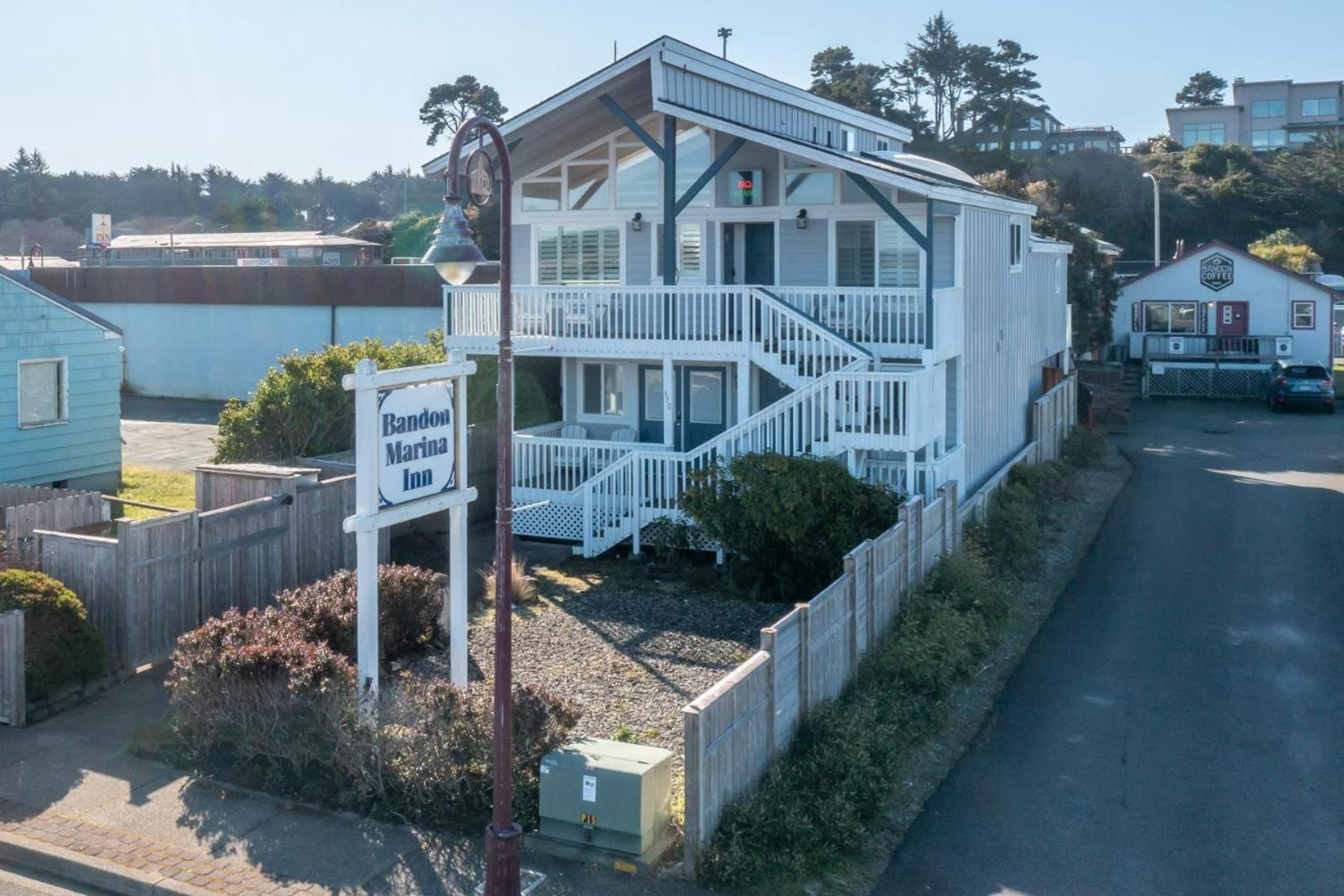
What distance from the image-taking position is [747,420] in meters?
19.2

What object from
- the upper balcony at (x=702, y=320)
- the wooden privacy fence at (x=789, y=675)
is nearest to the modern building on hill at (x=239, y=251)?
the upper balcony at (x=702, y=320)

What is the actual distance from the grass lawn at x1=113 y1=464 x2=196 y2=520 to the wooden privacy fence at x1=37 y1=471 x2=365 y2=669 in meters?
4.91

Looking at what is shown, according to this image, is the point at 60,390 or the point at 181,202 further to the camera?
the point at 181,202

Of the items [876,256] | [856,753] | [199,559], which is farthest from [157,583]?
[876,256]

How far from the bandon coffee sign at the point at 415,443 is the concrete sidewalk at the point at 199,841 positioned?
2.83 metres

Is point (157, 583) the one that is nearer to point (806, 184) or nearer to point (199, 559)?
point (199, 559)

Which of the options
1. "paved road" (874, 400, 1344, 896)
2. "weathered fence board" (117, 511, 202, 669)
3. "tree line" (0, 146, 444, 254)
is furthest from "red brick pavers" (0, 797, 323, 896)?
"tree line" (0, 146, 444, 254)

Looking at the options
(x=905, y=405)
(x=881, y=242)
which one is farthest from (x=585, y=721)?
(x=881, y=242)

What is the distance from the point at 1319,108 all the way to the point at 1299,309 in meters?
78.4

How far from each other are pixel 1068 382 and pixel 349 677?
81.2ft

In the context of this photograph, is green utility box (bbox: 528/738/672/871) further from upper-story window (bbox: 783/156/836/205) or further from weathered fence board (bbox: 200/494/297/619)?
upper-story window (bbox: 783/156/836/205)

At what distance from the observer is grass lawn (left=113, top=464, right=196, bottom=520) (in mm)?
21672

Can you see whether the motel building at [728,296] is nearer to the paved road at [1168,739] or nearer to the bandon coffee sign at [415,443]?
the paved road at [1168,739]

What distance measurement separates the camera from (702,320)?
2067cm
